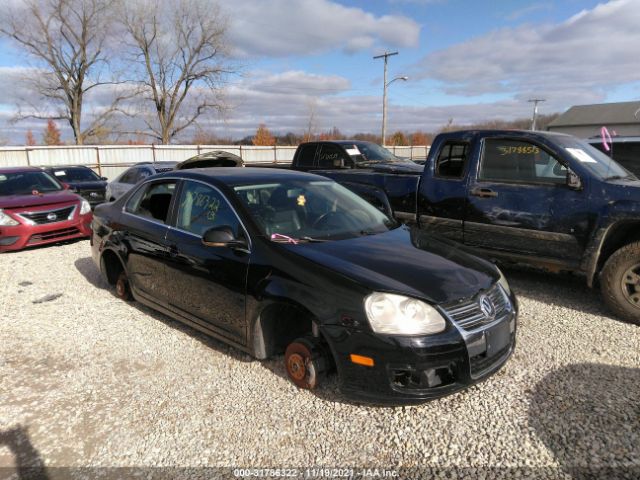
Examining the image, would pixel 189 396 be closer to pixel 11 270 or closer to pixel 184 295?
pixel 184 295

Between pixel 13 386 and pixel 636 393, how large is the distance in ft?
15.2

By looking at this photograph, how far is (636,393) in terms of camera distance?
317cm

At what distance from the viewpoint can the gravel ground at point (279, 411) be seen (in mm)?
2566

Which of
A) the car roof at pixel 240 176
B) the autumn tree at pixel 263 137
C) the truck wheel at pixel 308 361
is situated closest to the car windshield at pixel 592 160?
the car roof at pixel 240 176

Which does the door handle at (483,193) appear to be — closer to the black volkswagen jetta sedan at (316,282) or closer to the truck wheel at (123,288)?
the black volkswagen jetta sedan at (316,282)

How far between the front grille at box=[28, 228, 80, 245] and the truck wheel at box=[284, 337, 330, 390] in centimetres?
676

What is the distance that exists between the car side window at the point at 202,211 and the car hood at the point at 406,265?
0.69 metres

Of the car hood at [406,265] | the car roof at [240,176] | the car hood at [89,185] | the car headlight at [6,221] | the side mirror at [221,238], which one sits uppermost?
the car roof at [240,176]

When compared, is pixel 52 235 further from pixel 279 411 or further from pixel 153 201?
pixel 279 411

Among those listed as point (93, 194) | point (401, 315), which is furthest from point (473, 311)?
point (93, 194)

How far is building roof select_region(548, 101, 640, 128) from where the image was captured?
57.9 metres

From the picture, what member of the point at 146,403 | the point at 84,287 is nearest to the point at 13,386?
the point at 146,403

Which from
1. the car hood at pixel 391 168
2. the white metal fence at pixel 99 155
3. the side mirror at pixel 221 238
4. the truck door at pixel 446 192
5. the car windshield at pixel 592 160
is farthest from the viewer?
the white metal fence at pixel 99 155

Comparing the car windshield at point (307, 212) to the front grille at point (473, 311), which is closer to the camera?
the front grille at point (473, 311)
